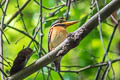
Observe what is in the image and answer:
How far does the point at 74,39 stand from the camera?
1883 mm

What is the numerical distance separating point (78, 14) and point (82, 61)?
47 centimetres

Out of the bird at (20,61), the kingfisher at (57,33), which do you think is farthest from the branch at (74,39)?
the kingfisher at (57,33)

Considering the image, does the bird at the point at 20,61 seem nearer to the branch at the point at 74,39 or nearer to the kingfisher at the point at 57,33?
the branch at the point at 74,39

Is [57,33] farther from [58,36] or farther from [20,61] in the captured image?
[20,61]

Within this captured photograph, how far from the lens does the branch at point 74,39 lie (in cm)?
182

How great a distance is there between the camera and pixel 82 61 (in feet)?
12.0

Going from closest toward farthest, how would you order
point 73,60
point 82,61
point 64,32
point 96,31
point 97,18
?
point 97,18
point 64,32
point 96,31
point 82,61
point 73,60

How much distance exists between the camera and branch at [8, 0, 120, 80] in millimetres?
1823

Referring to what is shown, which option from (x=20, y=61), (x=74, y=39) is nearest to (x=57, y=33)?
(x=20, y=61)

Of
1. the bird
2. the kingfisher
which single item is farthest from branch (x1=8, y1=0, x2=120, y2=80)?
the kingfisher

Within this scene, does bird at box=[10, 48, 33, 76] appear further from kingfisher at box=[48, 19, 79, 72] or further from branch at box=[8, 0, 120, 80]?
kingfisher at box=[48, 19, 79, 72]

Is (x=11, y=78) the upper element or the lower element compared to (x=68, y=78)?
upper

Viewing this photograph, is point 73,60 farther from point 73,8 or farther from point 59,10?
point 59,10

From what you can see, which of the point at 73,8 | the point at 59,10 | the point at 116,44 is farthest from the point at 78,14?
the point at 116,44
